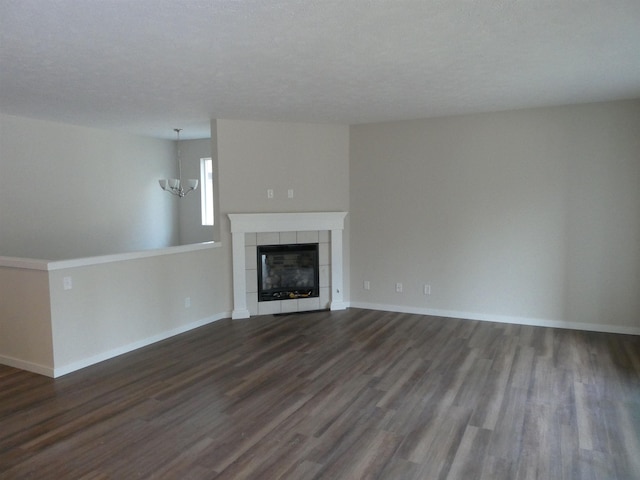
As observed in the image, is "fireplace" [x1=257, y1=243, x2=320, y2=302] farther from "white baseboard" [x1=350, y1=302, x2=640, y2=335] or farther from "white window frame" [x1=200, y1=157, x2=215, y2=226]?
"white window frame" [x1=200, y1=157, x2=215, y2=226]

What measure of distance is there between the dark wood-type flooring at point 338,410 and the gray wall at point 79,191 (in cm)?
212

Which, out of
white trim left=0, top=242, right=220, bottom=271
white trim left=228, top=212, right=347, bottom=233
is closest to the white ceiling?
white trim left=228, top=212, right=347, bottom=233

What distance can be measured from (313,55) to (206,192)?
15.6 feet

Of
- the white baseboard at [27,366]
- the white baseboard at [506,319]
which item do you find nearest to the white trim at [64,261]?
the white baseboard at [27,366]

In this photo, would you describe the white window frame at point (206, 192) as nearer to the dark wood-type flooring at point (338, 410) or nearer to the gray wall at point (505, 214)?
the gray wall at point (505, 214)

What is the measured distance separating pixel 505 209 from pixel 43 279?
471 centimetres

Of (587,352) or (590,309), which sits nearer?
(587,352)

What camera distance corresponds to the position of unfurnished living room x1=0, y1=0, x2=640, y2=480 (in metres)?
2.50

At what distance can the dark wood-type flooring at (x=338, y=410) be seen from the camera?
241 centimetres

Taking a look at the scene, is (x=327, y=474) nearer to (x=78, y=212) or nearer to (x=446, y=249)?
(x=446, y=249)

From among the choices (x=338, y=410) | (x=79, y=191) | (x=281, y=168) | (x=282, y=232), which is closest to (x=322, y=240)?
(x=282, y=232)

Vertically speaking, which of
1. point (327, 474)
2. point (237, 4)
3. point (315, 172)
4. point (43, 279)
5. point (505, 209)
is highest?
point (237, 4)

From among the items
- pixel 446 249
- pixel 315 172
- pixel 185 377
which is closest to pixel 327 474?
pixel 185 377

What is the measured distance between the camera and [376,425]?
2834 mm
